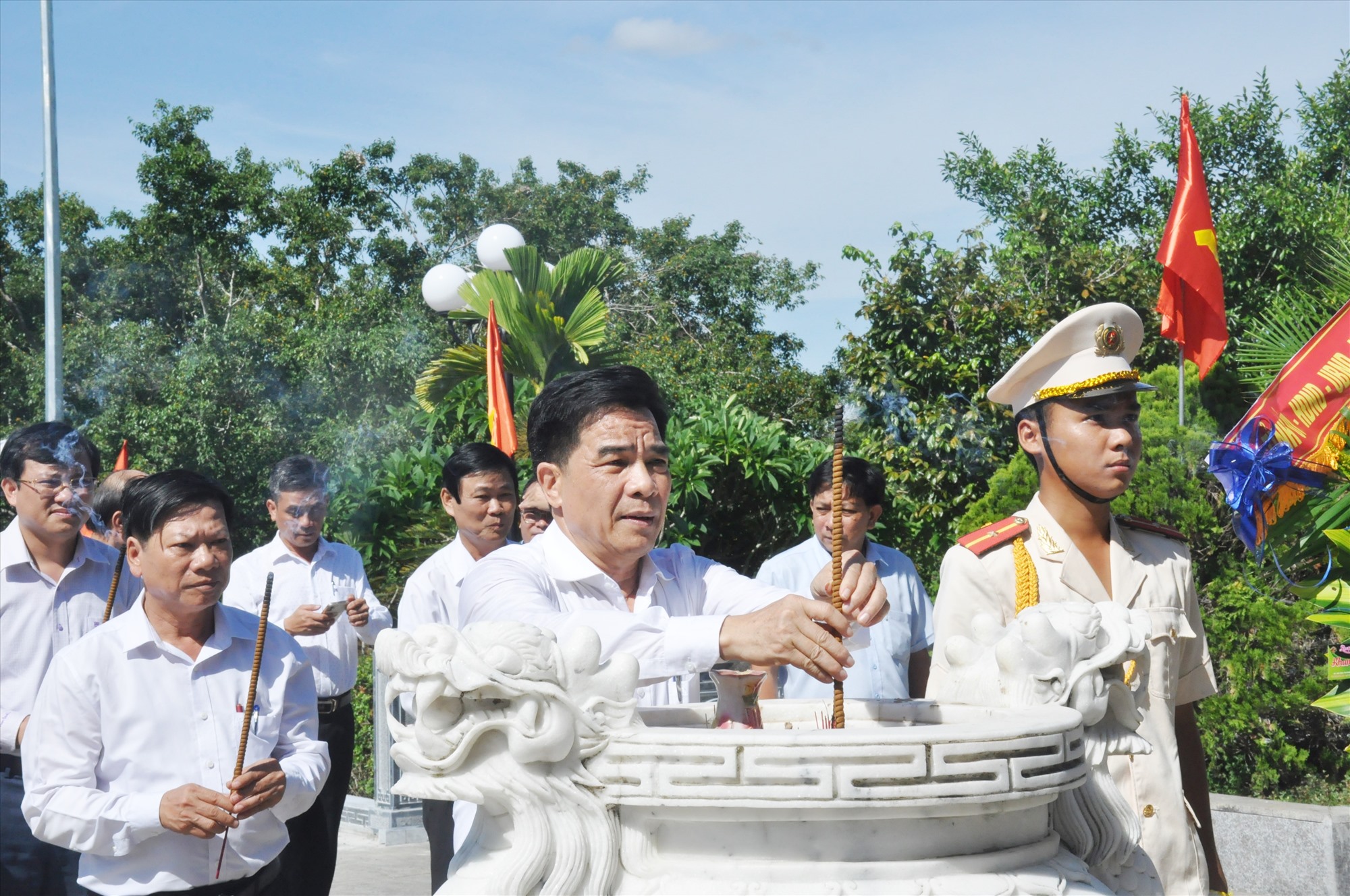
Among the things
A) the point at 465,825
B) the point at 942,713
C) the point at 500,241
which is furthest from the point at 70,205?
the point at 942,713

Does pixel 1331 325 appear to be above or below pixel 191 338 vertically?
below

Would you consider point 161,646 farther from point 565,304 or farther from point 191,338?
point 191,338

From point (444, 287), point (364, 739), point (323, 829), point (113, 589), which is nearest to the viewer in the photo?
point (113, 589)

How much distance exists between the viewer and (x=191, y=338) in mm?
19797

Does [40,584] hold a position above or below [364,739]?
above

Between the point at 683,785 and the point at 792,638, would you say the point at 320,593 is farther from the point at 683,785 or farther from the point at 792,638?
the point at 683,785

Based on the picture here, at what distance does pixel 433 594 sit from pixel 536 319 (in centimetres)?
727

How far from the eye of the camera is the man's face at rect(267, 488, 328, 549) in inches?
220

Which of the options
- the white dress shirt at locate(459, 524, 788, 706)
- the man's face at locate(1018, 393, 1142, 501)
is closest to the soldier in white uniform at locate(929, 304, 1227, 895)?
the man's face at locate(1018, 393, 1142, 501)

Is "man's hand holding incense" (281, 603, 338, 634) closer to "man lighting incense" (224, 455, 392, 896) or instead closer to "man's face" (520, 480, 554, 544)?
"man lighting incense" (224, 455, 392, 896)

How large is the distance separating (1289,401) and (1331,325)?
28cm

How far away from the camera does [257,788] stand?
3061 millimetres

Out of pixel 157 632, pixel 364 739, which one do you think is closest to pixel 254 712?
pixel 157 632

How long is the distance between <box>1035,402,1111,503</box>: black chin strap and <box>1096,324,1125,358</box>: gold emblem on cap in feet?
0.59
